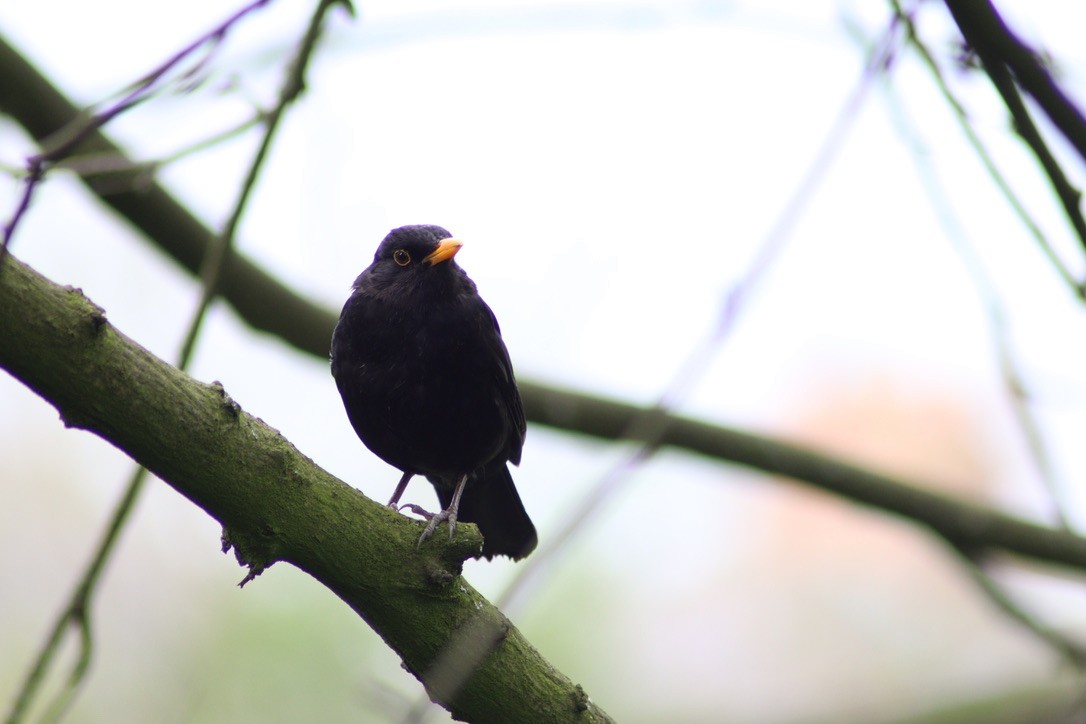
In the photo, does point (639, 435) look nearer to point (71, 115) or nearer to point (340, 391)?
point (340, 391)

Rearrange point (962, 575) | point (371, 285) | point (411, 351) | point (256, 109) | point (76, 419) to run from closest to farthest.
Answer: point (76, 419) < point (256, 109) < point (411, 351) < point (371, 285) < point (962, 575)

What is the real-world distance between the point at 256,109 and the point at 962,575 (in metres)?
4.40

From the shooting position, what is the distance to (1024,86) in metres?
2.54

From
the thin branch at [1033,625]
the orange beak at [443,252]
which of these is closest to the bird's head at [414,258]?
the orange beak at [443,252]

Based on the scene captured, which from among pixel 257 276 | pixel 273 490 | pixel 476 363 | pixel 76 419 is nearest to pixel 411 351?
pixel 476 363

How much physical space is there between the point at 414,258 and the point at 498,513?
1096 mm

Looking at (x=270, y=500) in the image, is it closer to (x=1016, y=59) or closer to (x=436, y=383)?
(x=436, y=383)

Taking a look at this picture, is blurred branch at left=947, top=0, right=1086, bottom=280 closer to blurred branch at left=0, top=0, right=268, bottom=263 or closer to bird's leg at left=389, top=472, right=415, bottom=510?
blurred branch at left=0, top=0, right=268, bottom=263

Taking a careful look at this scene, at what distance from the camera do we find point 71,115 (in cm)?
472

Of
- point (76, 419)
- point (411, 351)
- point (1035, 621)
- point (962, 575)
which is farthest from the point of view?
point (962, 575)

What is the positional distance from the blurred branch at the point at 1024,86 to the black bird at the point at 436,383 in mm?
2290

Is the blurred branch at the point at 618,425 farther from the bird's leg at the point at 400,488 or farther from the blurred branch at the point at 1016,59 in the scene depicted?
the blurred branch at the point at 1016,59

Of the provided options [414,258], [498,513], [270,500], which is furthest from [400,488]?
[270,500]

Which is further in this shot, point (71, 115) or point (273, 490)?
point (71, 115)
